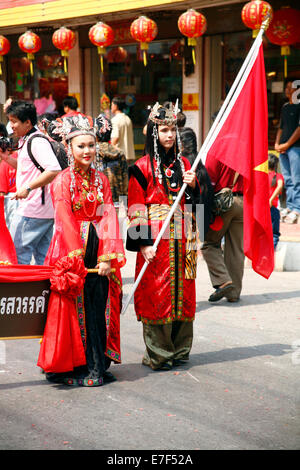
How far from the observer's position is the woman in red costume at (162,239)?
4.71 meters

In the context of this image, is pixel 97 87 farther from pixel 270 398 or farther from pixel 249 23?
pixel 270 398

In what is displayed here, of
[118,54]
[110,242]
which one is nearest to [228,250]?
[110,242]

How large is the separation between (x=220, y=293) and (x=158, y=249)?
2.07 metres

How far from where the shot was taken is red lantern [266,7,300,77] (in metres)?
10.4

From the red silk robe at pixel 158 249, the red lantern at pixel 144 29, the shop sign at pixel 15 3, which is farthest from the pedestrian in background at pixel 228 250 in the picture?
the shop sign at pixel 15 3

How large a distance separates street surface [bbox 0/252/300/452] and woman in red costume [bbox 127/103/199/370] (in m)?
0.36

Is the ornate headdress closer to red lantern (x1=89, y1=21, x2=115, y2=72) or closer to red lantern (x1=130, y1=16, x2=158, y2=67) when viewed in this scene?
red lantern (x1=130, y1=16, x2=158, y2=67)

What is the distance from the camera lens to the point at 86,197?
4430 millimetres

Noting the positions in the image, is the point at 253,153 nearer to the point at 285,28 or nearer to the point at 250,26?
the point at 250,26

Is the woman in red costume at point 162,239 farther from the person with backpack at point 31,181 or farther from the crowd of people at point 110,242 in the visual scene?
the person with backpack at point 31,181

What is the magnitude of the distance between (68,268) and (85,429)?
1032 mm

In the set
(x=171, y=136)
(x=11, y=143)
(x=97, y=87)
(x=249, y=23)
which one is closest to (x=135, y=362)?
(x=171, y=136)

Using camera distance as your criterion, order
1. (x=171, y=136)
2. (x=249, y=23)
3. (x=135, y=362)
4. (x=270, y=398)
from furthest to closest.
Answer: (x=249, y=23) → (x=135, y=362) → (x=171, y=136) → (x=270, y=398)

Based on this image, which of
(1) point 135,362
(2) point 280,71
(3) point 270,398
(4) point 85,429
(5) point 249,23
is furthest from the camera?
(2) point 280,71
